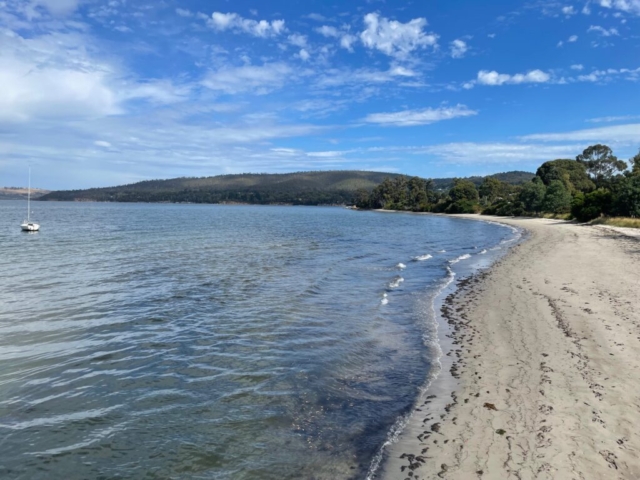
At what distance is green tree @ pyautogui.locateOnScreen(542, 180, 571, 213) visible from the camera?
86963 millimetres

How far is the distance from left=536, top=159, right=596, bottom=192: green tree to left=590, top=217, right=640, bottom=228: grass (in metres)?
49.1

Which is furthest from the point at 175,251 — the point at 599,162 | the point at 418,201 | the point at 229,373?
the point at 418,201

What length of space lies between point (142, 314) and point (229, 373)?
5.80 meters

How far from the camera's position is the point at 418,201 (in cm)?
17038

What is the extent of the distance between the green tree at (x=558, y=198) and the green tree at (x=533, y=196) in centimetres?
308

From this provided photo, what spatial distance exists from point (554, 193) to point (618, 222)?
131 ft

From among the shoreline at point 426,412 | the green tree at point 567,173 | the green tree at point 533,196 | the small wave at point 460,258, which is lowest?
the shoreline at point 426,412

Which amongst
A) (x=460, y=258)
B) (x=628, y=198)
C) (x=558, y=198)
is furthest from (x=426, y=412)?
(x=558, y=198)

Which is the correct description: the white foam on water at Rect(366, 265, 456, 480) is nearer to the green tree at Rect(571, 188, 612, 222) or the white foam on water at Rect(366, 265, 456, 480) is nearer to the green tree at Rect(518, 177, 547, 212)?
the green tree at Rect(571, 188, 612, 222)

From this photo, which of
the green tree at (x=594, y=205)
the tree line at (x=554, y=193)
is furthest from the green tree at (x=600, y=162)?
the green tree at (x=594, y=205)

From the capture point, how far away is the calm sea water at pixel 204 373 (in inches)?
233

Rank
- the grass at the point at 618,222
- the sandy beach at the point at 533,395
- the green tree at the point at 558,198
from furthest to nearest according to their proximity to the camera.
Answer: the green tree at the point at 558,198
the grass at the point at 618,222
the sandy beach at the point at 533,395

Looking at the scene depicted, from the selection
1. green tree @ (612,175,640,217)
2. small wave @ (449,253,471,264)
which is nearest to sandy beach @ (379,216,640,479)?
small wave @ (449,253,471,264)

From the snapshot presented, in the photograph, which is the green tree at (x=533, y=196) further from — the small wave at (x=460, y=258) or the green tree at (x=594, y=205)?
the small wave at (x=460, y=258)
